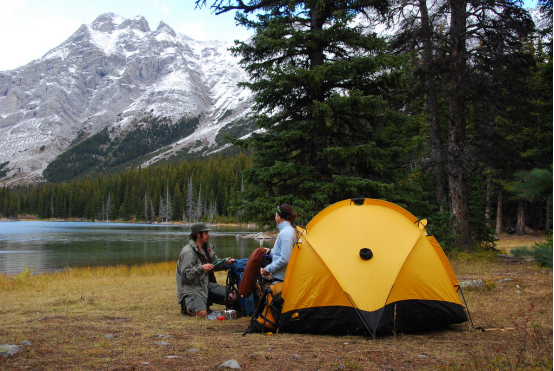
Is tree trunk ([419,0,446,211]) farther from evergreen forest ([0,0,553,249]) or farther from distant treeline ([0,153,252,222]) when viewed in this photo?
distant treeline ([0,153,252,222])

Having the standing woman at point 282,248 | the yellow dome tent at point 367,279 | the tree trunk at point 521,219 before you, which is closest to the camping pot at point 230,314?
the standing woman at point 282,248

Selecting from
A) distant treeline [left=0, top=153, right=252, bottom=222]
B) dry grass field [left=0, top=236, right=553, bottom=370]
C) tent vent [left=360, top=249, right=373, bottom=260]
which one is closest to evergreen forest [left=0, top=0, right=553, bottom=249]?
dry grass field [left=0, top=236, right=553, bottom=370]

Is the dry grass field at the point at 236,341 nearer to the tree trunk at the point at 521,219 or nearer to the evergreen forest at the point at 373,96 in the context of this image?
the evergreen forest at the point at 373,96

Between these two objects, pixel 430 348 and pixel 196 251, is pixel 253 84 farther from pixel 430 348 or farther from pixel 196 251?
pixel 430 348

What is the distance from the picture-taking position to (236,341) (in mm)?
5020

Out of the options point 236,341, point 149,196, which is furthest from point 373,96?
point 149,196

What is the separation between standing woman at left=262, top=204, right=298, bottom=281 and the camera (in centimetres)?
609

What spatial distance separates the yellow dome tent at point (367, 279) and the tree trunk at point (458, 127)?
9.02 metres

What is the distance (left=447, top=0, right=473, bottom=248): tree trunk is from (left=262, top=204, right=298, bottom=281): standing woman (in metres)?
9.91

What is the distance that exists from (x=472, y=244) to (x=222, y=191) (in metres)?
88.4

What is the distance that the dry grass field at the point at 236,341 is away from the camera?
12.8ft

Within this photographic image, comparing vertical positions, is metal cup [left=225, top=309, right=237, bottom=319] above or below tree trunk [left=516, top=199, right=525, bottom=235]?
below

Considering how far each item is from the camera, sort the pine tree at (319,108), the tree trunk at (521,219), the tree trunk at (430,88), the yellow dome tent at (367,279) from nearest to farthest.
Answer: the yellow dome tent at (367,279) → the pine tree at (319,108) → the tree trunk at (430,88) → the tree trunk at (521,219)

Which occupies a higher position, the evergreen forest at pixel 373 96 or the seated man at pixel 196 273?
the evergreen forest at pixel 373 96
